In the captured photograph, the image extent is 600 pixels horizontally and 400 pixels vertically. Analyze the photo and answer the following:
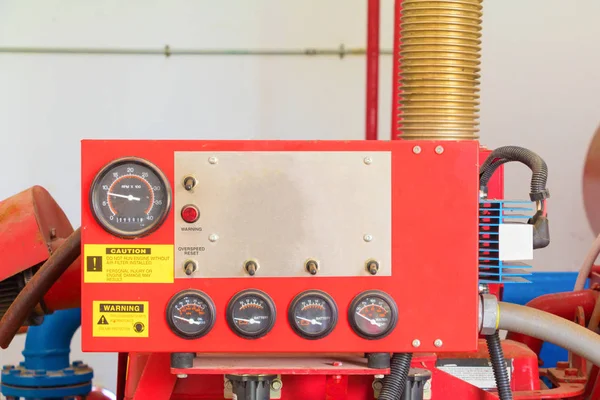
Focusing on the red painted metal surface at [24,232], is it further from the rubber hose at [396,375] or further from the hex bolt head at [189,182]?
the rubber hose at [396,375]

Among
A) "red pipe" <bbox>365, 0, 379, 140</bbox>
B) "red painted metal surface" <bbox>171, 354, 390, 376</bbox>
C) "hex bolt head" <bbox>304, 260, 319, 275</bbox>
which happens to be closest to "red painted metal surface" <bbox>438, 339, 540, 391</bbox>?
"red painted metal surface" <bbox>171, 354, 390, 376</bbox>

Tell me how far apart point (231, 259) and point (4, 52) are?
7.36 feet

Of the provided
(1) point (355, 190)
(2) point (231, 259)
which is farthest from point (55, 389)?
(1) point (355, 190)

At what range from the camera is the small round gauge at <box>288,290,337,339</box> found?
3.50 feet

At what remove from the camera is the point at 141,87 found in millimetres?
2980

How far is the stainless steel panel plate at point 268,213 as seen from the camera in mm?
1071

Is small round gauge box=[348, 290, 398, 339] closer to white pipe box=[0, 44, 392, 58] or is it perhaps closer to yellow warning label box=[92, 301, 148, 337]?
yellow warning label box=[92, 301, 148, 337]

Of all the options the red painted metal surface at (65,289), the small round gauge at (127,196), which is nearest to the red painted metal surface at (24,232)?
the red painted metal surface at (65,289)

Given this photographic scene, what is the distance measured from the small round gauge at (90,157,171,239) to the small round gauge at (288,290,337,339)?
22cm

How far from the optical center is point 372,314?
1.07 m

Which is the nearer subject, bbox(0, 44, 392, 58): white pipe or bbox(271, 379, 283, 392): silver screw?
bbox(271, 379, 283, 392): silver screw

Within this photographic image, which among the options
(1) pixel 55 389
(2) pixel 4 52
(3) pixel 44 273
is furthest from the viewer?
(2) pixel 4 52

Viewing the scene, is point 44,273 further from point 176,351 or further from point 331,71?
point 331,71

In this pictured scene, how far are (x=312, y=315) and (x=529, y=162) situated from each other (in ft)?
1.27
